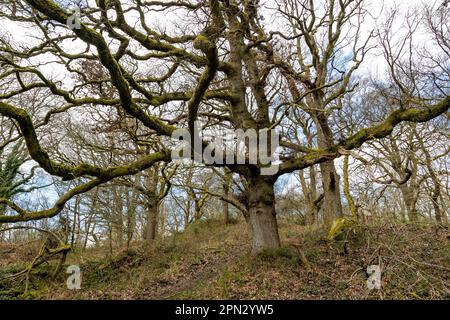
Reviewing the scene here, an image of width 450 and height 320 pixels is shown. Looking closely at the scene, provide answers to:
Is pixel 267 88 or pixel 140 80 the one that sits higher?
pixel 267 88

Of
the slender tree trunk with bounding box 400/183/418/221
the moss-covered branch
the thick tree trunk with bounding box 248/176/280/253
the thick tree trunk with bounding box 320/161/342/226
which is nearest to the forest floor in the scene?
the thick tree trunk with bounding box 248/176/280/253

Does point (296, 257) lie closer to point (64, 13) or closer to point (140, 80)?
point (140, 80)

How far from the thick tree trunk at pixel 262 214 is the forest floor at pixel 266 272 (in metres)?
0.33

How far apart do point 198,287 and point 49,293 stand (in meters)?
3.96

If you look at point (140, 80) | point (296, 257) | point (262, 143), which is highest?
point (140, 80)

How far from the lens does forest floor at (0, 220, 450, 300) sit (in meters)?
6.33

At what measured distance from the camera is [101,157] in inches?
513

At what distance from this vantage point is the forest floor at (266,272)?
6.33 m

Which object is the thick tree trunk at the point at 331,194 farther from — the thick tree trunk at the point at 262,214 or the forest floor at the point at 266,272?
the thick tree trunk at the point at 262,214

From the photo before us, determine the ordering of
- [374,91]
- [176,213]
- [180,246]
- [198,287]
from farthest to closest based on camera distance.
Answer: [176,213], [374,91], [180,246], [198,287]

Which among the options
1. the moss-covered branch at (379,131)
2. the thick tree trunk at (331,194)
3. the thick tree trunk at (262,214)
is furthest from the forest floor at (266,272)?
the moss-covered branch at (379,131)

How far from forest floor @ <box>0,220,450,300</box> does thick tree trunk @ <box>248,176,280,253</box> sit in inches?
13.1
